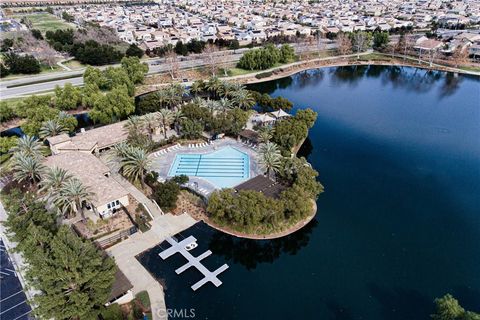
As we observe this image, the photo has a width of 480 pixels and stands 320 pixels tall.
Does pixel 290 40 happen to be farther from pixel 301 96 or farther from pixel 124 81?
pixel 124 81

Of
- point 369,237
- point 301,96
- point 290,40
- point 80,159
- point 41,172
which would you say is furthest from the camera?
point 290,40

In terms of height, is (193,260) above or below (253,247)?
above

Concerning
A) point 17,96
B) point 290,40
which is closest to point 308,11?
point 290,40

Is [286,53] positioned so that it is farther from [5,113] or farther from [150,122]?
[5,113]

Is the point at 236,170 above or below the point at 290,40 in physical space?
below

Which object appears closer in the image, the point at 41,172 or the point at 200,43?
the point at 41,172

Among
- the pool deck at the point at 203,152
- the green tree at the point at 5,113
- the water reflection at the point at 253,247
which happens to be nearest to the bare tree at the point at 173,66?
the green tree at the point at 5,113

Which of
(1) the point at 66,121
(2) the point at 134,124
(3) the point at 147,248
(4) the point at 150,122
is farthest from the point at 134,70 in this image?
(3) the point at 147,248

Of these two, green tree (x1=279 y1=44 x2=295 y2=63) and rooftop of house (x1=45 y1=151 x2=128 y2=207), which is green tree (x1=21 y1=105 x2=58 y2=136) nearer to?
rooftop of house (x1=45 y1=151 x2=128 y2=207)
